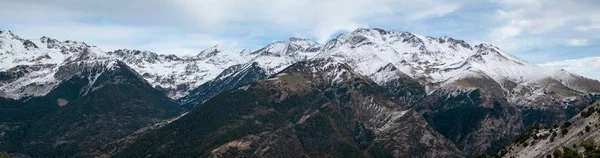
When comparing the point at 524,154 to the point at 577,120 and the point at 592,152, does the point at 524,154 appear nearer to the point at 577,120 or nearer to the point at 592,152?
the point at 577,120

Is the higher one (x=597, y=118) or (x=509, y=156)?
(x=597, y=118)

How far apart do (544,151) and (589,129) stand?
53.9 ft

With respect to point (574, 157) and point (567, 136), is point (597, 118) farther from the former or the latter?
point (574, 157)

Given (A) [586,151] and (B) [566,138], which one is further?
(B) [566,138]

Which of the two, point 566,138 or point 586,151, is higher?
point 566,138

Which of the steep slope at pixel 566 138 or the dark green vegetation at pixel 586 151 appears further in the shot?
the steep slope at pixel 566 138

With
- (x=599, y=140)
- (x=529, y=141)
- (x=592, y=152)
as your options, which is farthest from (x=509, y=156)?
(x=592, y=152)

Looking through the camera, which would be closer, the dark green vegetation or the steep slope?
the dark green vegetation

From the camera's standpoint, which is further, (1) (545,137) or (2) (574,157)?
(1) (545,137)

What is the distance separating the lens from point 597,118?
6673 inches

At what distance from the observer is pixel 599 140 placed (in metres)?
151

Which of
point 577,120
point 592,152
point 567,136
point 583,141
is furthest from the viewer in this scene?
point 577,120

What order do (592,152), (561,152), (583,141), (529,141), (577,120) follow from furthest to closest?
(529,141) → (577,120) → (561,152) → (583,141) → (592,152)

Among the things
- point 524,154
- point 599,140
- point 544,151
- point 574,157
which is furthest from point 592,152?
point 524,154
